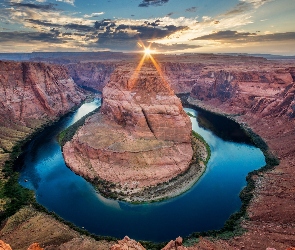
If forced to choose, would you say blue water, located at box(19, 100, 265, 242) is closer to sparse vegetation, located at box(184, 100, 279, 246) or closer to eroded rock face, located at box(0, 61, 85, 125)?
sparse vegetation, located at box(184, 100, 279, 246)

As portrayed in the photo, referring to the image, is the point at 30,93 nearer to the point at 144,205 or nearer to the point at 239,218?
the point at 144,205

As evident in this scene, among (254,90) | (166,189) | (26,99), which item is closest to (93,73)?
(26,99)

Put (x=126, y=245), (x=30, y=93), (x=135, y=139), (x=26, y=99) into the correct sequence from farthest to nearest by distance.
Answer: (x=30, y=93), (x=26, y=99), (x=135, y=139), (x=126, y=245)

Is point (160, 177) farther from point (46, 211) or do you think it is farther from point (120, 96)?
point (120, 96)

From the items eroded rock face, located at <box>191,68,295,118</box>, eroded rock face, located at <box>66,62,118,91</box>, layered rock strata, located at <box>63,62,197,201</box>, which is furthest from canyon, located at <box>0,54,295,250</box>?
layered rock strata, located at <box>63,62,197,201</box>

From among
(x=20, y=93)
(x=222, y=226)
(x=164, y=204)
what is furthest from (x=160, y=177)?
(x=20, y=93)

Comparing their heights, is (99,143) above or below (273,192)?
above
